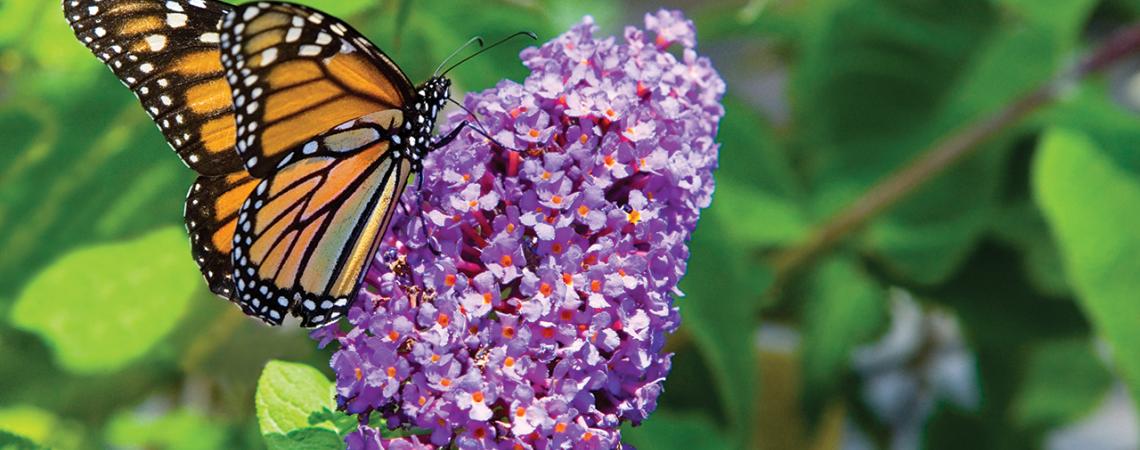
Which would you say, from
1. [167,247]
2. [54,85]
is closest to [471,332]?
[167,247]

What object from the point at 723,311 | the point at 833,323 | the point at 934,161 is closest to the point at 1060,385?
the point at 833,323

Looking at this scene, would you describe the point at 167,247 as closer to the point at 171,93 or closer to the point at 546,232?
the point at 171,93

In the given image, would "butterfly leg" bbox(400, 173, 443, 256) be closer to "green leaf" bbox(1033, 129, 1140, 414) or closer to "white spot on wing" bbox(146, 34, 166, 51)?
"white spot on wing" bbox(146, 34, 166, 51)

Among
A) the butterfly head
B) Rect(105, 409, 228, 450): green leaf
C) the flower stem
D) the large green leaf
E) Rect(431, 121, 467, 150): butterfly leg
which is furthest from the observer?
the large green leaf

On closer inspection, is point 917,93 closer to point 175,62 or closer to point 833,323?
point 833,323

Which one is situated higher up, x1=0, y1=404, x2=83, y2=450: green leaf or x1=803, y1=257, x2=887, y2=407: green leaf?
x1=803, y1=257, x2=887, y2=407: green leaf

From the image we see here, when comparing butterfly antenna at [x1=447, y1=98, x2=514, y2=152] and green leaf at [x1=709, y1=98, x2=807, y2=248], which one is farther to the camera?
green leaf at [x1=709, y1=98, x2=807, y2=248]

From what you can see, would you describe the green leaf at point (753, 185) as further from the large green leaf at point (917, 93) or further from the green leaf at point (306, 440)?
the green leaf at point (306, 440)

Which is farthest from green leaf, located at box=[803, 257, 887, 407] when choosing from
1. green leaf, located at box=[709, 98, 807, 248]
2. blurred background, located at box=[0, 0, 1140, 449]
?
green leaf, located at box=[709, 98, 807, 248]
